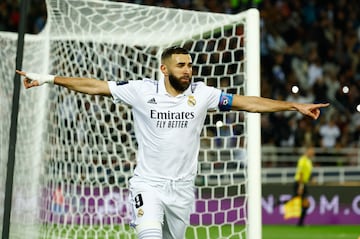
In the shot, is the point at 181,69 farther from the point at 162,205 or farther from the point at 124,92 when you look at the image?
the point at 162,205

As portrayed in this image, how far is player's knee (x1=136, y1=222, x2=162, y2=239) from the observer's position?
6.47 m

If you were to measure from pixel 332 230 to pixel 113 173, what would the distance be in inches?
282

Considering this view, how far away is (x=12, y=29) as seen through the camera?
18891mm

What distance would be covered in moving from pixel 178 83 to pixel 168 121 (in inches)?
11.3

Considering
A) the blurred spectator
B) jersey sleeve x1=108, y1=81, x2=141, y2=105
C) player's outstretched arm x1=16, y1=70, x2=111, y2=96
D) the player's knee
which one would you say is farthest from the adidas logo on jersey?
the blurred spectator

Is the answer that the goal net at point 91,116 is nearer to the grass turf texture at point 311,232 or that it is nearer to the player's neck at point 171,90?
the player's neck at point 171,90

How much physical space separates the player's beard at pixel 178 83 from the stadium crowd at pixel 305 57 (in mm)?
11885

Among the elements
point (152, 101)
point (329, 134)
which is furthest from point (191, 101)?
point (329, 134)

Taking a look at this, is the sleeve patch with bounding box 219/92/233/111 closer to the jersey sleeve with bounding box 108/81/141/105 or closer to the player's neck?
the player's neck

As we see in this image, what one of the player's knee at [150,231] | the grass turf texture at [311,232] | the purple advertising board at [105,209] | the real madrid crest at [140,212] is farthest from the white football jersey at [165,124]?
the grass turf texture at [311,232]

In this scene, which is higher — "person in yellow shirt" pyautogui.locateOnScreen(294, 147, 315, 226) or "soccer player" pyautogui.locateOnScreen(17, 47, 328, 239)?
"person in yellow shirt" pyautogui.locateOnScreen(294, 147, 315, 226)

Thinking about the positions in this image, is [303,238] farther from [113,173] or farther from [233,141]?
[113,173]

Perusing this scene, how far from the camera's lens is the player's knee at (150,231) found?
21.2 ft

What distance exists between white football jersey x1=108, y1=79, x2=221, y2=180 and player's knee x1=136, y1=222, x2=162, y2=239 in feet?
1.30
